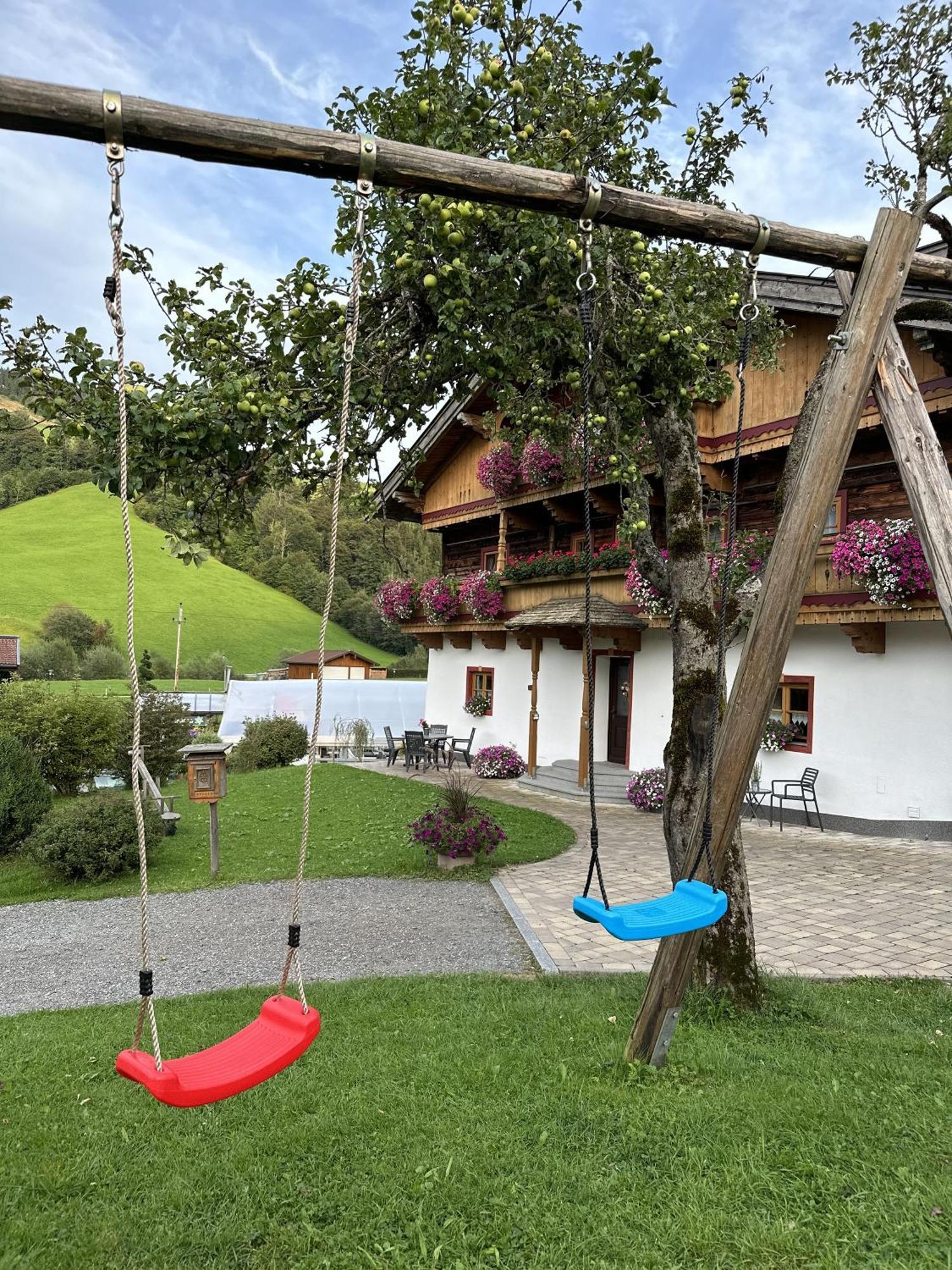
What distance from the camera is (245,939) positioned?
745 cm

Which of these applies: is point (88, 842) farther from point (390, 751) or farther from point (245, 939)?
point (390, 751)

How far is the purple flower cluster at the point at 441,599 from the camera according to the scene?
2041cm

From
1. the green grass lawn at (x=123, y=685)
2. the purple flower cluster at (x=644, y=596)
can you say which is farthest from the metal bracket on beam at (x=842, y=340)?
the green grass lawn at (x=123, y=685)

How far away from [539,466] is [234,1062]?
15.4 m

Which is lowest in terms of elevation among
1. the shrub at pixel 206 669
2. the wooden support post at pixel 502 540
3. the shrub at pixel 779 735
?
the shrub at pixel 779 735

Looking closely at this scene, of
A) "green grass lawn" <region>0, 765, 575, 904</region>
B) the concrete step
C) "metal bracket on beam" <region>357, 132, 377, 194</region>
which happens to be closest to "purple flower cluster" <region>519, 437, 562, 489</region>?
the concrete step

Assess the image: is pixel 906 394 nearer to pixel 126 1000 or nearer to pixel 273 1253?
pixel 273 1253

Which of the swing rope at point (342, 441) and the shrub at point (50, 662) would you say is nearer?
the swing rope at point (342, 441)

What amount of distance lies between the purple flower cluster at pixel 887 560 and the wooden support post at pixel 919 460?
7291 mm

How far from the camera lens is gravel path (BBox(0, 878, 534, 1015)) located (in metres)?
6.39

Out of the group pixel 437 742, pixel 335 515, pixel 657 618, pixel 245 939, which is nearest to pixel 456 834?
pixel 245 939

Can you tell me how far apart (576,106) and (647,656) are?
11986 mm

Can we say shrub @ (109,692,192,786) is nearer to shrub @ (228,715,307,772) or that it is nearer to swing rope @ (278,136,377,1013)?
shrub @ (228,715,307,772)

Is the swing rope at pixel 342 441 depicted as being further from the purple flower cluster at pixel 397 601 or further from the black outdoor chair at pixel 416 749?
the purple flower cluster at pixel 397 601
